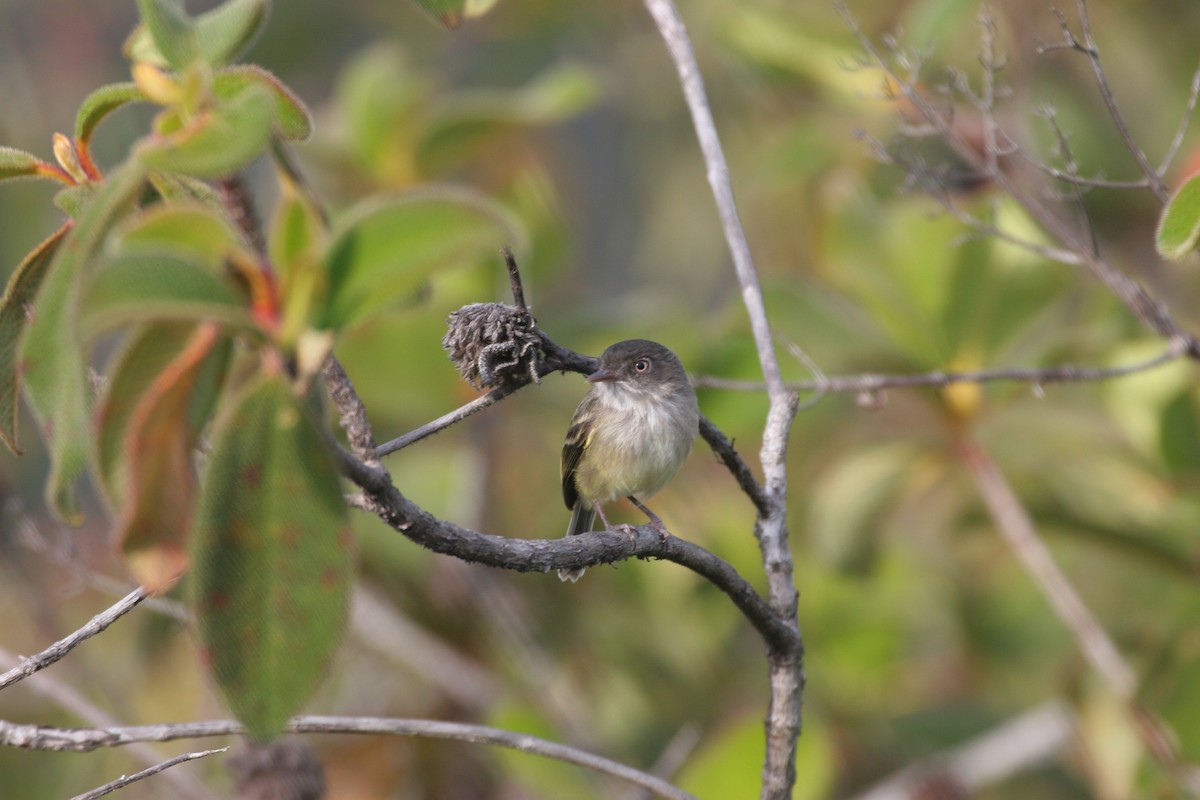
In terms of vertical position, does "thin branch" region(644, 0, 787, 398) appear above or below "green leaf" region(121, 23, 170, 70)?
below

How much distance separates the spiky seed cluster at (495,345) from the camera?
1627mm

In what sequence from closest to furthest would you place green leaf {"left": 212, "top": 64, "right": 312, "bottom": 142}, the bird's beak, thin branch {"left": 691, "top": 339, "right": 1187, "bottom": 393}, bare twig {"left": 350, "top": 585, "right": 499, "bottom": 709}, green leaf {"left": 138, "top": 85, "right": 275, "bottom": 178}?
green leaf {"left": 138, "top": 85, "right": 275, "bottom": 178} → green leaf {"left": 212, "top": 64, "right": 312, "bottom": 142} → the bird's beak → thin branch {"left": 691, "top": 339, "right": 1187, "bottom": 393} → bare twig {"left": 350, "top": 585, "right": 499, "bottom": 709}

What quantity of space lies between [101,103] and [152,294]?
556 mm

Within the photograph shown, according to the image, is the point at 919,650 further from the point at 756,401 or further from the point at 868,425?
the point at 756,401

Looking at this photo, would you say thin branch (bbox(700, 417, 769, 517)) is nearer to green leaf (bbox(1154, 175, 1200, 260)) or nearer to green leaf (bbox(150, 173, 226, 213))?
green leaf (bbox(1154, 175, 1200, 260))

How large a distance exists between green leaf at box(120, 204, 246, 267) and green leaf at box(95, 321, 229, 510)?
0.07 metres

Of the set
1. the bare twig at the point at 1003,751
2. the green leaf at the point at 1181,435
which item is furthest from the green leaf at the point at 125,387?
the green leaf at the point at 1181,435

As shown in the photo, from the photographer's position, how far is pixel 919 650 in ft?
14.7

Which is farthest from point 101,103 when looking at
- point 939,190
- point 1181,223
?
point 939,190

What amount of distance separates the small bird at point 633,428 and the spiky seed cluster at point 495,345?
5.53 feet

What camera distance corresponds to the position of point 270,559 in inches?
42.2

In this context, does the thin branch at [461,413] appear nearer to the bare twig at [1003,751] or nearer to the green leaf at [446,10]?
the green leaf at [446,10]

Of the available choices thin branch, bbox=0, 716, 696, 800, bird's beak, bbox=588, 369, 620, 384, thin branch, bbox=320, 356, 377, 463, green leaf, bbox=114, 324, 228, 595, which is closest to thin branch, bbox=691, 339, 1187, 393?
bird's beak, bbox=588, 369, 620, 384

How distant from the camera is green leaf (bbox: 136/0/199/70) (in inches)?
51.3
